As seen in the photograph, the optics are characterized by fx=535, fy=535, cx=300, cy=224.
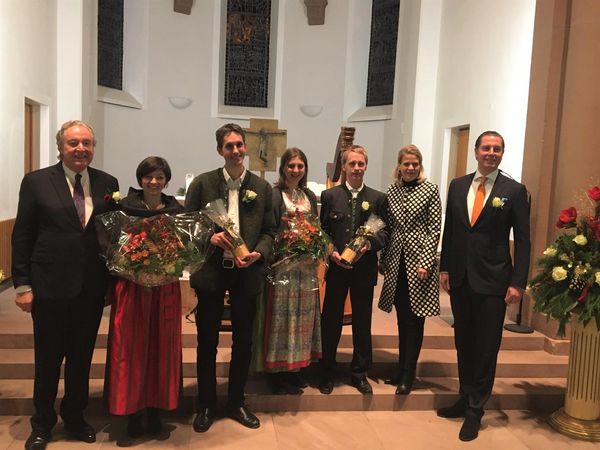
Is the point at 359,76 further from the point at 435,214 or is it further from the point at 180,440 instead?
the point at 180,440

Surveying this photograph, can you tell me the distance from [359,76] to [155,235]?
29.6 feet

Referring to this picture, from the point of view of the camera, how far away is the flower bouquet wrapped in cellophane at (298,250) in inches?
115

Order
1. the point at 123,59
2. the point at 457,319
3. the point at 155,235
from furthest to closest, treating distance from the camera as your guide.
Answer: the point at 123,59, the point at 457,319, the point at 155,235

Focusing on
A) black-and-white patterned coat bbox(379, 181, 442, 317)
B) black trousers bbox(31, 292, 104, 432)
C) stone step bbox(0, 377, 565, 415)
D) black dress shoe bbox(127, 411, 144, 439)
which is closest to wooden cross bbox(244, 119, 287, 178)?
black-and-white patterned coat bbox(379, 181, 442, 317)

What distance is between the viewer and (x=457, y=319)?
3.23 metres

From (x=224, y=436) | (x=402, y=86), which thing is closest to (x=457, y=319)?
(x=224, y=436)

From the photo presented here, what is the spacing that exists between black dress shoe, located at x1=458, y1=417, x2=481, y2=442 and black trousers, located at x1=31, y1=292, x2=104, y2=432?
2.14m

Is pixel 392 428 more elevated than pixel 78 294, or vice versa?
pixel 78 294

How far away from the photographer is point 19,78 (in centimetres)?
602

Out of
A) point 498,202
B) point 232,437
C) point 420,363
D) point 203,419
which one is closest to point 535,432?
point 420,363

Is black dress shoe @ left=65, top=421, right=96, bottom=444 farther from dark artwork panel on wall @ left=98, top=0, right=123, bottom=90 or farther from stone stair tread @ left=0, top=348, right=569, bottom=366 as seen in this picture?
dark artwork panel on wall @ left=98, top=0, right=123, bottom=90

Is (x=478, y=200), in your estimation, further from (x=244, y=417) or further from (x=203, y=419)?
(x=203, y=419)

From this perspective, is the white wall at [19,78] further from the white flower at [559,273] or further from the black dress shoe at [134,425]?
the white flower at [559,273]

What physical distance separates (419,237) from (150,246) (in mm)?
1616
